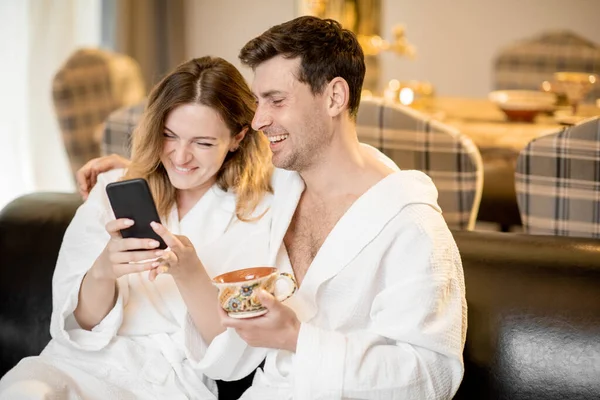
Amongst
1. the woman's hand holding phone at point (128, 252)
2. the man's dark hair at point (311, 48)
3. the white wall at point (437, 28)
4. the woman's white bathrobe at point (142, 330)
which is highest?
Answer: the white wall at point (437, 28)

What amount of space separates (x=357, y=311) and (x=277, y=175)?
0.43 meters

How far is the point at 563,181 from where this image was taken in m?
2.34

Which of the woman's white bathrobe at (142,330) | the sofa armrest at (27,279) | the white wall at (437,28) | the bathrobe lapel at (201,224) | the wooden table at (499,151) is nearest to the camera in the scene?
the woman's white bathrobe at (142,330)

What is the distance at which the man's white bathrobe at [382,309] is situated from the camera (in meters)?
1.64

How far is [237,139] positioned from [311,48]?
34 cm

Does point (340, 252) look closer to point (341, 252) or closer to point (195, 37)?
point (341, 252)

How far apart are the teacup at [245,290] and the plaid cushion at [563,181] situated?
1.01 metres

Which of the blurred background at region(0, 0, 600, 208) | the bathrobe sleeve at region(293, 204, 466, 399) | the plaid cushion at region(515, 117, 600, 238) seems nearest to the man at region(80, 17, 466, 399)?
the bathrobe sleeve at region(293, 204, 466, 399)

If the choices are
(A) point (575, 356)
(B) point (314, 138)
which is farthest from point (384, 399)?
(B) point (314, 138)

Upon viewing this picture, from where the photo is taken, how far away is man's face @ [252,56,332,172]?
1.81m

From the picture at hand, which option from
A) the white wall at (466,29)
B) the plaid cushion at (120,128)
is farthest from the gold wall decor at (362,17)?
the plaid cushion at (120,128)

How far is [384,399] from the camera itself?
1.64m

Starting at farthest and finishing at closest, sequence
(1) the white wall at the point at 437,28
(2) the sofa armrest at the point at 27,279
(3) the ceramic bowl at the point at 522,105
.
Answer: (1) the white wall at the point at 437,28 → (3) the ceramic bowl at the point at 522,105 → (2) the sofa armrest at the point at 27,279

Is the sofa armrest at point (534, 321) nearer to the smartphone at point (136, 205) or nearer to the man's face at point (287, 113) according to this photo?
the man's face at point (287, 113)
